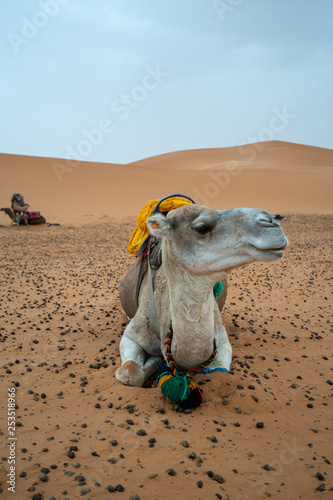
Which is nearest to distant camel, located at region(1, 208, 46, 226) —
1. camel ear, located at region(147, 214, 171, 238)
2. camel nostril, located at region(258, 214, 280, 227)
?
camel ear, located at region(147, 214, 171, 238)

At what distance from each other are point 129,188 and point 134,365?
31213 millimetres

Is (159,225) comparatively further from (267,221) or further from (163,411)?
(163,411)

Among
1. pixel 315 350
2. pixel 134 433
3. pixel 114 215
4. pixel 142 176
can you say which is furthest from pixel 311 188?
pixel 134 433

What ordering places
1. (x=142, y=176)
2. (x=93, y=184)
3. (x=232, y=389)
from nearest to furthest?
1. (x=232, y=389)
2. (x=93, y=184)
3. (x=142, y=176)

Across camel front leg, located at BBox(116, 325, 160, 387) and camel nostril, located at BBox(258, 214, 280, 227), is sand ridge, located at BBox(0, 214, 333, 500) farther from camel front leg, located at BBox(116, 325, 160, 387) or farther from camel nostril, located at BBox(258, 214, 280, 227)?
camel nostril, located at BBox(258, 214, 280, 227)

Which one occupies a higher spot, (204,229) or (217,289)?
(204,229)

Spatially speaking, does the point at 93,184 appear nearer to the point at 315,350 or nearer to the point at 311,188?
the point at 311,188

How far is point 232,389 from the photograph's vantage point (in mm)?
3383

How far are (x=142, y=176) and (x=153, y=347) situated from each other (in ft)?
116

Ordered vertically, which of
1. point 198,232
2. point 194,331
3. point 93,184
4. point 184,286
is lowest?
point 194,331

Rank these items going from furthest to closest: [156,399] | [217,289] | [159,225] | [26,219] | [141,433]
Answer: [26,219] < [217,289] < [156,399] < [159,225] < [141,433]

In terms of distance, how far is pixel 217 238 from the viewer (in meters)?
2.82

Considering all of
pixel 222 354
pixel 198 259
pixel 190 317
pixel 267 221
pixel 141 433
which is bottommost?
pixel 141 433

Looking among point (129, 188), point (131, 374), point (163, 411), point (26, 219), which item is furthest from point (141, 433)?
point (129, 188)
